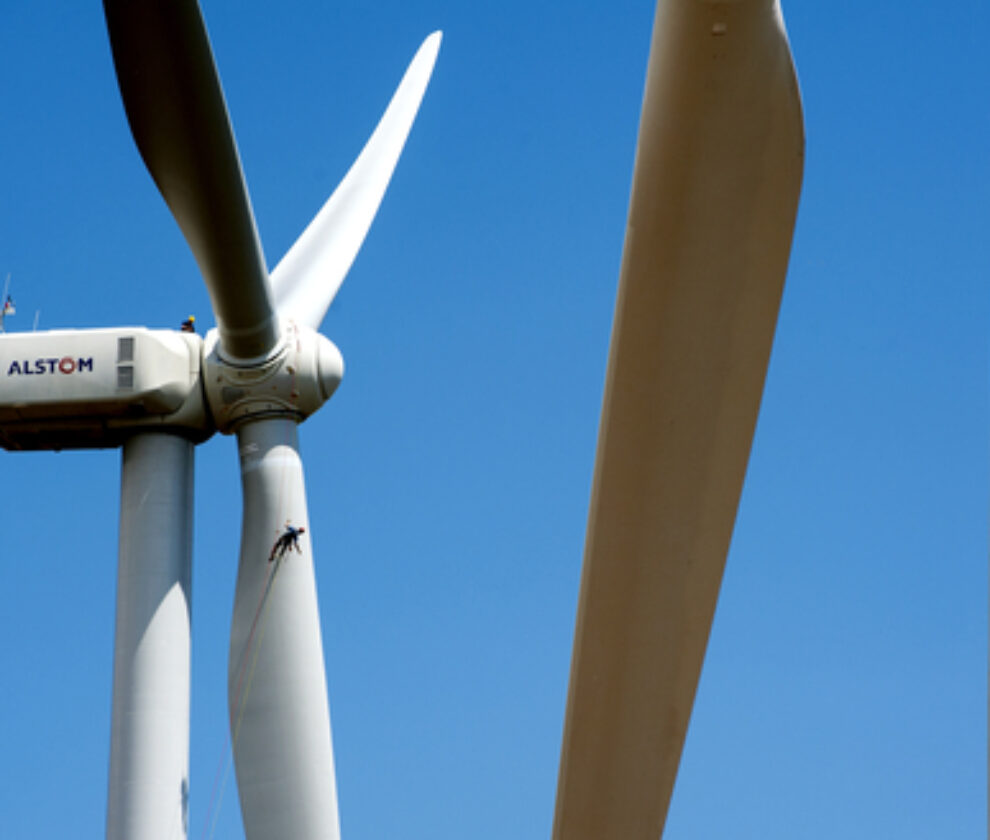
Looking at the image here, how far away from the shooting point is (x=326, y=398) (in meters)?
16.4

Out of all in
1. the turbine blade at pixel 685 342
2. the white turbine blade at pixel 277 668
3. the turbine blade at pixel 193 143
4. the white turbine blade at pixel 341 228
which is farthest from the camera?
the white turbine blade at pixel 341 228

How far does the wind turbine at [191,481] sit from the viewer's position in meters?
14.1

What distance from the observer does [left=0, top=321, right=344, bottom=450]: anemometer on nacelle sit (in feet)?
50.8

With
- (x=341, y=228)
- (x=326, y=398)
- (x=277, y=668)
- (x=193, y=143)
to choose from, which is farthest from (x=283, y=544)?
(x=193, y=143)

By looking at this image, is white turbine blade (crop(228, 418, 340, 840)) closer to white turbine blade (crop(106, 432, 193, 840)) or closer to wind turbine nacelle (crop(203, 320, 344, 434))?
wind turbine nacelle (crop(203, 320, 344, 434))

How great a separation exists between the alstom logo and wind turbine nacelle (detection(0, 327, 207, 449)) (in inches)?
0.4

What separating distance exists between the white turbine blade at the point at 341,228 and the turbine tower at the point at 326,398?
0.12 ft

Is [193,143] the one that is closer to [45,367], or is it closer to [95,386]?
[95,386]

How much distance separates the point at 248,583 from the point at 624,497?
1195 cm

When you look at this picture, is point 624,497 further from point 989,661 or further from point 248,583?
point 248,583

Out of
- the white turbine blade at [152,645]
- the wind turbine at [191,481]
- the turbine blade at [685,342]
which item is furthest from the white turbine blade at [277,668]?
the turbine blade at [685,342]

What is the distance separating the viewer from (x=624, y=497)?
3803 mm

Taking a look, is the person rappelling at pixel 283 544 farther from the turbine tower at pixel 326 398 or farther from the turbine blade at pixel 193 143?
the turbine blade at pixel 193 143

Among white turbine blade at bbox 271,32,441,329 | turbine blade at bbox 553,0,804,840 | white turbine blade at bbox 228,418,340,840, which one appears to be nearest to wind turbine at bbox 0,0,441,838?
white turbine blade at bbox 228,418,340,840
